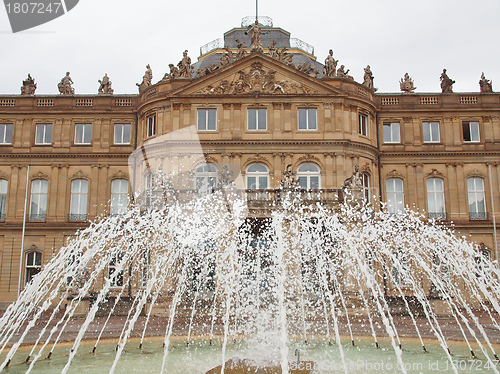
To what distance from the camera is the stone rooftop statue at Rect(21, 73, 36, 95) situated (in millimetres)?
37031

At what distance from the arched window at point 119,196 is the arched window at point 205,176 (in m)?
6.04

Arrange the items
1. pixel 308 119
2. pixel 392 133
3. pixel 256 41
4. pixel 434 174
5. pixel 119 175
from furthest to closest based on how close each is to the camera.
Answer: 1. pixel 392 133
2. pixel 119 175
3. pixel 434 174
4. pixel 256 41
5. pixel 308 119

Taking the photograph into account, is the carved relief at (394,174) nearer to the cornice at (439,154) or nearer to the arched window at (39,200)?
the cornice at (439,154)

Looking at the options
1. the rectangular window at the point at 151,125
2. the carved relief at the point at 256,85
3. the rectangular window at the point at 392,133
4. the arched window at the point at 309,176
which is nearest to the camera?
the arched window at the point at 309,176

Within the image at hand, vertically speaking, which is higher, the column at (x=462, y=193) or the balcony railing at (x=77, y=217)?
the column at (x=462, y=193)

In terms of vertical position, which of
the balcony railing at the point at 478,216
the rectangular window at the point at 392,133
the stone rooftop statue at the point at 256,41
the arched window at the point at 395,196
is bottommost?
the balcony railing at the point at 478,216

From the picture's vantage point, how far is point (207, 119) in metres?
33.3

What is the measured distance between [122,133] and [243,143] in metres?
9.28

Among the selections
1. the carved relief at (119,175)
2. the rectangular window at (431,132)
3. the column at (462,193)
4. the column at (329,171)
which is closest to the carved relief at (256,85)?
the column at (329,171)

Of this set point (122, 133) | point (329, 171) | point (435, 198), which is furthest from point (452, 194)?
point (122, 133)

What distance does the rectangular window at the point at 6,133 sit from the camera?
3644cm

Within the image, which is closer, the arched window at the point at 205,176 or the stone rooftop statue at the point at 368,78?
the arched window at the point at 205,176

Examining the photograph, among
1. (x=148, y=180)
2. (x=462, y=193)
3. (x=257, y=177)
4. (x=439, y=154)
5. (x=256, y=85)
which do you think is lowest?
(x=462, y=193)

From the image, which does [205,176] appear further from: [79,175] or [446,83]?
[446,83]
